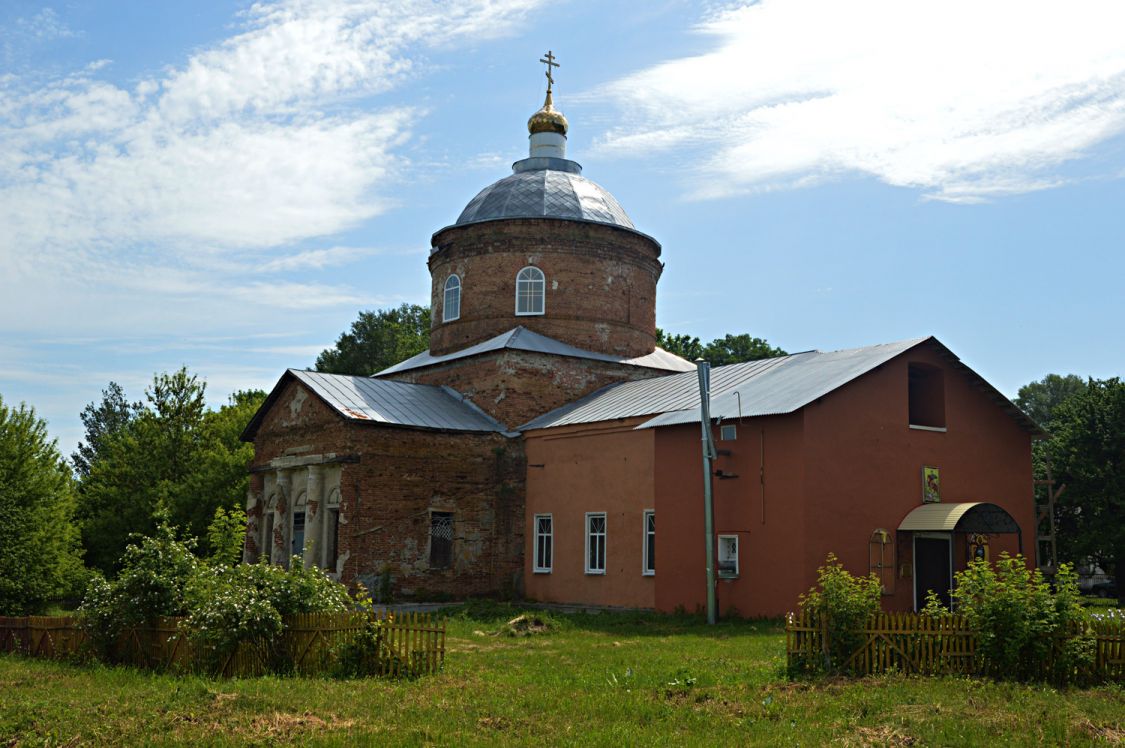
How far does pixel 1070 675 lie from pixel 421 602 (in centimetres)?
1611

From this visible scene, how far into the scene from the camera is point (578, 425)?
25.4 metres

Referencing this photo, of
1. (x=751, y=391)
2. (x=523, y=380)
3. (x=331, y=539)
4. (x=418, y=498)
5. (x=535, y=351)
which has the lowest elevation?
(x=331, y=539)

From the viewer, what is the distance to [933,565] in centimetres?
2147

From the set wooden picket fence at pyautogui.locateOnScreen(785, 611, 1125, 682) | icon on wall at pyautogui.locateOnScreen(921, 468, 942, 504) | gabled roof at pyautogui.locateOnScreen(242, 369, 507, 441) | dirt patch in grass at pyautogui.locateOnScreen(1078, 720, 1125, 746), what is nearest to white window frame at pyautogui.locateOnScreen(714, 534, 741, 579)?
icon on wall at pyautogui.locateOnScreen(921, 468, 942, 504)

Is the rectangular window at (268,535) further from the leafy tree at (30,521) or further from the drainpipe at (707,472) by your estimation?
the drainpipe at (707,472)

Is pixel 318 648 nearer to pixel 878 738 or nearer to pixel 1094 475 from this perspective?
pixel 878 738

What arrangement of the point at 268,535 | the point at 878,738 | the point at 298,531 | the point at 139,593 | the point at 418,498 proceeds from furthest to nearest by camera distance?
1. the point at 268,535
2. the point at 298,531
3. the point at 418,498
4. the point at 139,593
5. the point at 878,738

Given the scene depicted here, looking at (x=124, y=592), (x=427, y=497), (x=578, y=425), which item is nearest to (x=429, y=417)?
(x=427, y=497)

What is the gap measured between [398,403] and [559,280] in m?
6.05

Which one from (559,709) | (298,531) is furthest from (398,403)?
(559,709)

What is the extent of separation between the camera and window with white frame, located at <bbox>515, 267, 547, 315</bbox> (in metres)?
30.3

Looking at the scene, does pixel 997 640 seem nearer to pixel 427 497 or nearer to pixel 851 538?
pixel 851 538

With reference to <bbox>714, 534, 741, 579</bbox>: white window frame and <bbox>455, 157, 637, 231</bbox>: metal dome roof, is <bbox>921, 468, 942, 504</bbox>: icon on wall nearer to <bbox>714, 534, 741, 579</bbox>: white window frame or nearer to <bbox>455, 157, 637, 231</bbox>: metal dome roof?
<bbox>714, 534, 741, 579</bbox>: white window frame

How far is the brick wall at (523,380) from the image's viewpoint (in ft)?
91.6
